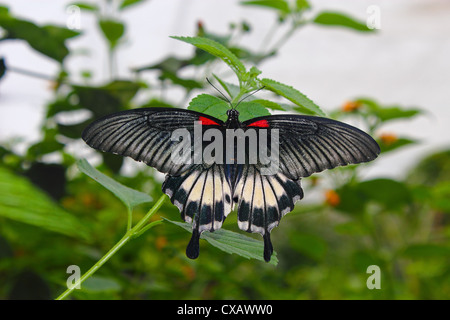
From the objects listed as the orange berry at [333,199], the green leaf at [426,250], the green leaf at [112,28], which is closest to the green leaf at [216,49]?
the green leaf at [112,28]

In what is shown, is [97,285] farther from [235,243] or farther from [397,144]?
[397,144]

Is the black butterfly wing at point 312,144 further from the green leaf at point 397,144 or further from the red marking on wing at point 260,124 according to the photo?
the green leaf at point 397,144

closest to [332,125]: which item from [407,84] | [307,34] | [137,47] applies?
[137,47]

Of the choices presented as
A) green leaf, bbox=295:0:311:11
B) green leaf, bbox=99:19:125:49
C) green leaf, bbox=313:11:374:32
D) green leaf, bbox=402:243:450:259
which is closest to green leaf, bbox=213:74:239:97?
green leaf, bbox=313:11:374:32

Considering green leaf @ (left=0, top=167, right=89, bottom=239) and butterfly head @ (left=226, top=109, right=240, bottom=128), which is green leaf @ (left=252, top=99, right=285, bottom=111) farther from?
green leaf @ (left=0, top=167, right=89, bottom=239)

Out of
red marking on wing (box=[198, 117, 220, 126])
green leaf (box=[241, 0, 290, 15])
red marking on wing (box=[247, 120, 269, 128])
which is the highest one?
green leaf (box=[241, 0, 290, 15])

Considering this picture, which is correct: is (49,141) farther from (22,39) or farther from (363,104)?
(363,104)
